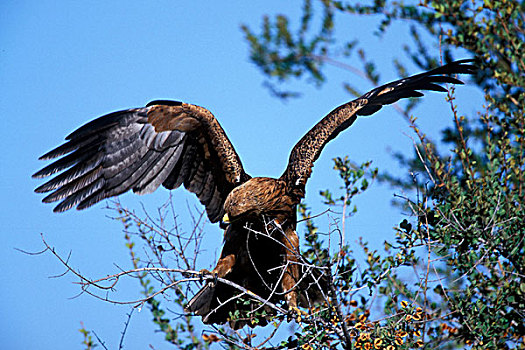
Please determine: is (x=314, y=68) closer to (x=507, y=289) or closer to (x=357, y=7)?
(x=357, y=7)

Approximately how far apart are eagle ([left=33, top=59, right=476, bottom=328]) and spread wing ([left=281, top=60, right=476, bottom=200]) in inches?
0.4

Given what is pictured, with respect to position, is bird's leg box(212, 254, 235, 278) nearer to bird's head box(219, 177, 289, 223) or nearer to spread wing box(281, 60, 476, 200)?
bird's head box(219, 177, 289, 223)

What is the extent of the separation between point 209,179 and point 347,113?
4.61ft

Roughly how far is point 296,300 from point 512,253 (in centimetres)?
174

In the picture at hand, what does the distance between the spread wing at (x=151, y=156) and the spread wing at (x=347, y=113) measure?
1.55 feet

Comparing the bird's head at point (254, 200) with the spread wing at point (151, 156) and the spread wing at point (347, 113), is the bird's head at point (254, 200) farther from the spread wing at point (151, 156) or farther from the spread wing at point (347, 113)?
the spread wing at point (151, 156)

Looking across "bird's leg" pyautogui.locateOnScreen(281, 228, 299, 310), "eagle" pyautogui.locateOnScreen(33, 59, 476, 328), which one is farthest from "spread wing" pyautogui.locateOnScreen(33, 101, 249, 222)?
"bird's leg" pyautogui.locateOnScreen(281, 228, 299, 310)

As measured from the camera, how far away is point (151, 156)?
Result: 16.6ft

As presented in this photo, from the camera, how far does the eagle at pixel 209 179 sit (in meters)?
4.67

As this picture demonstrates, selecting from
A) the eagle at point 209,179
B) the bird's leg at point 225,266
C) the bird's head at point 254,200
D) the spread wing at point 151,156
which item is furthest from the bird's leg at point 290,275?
the spread wing at point 151,156

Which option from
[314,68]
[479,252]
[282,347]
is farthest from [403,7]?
[282,347]

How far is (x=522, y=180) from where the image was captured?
14.0 feet

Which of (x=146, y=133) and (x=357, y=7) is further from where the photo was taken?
(x=357, y=7)

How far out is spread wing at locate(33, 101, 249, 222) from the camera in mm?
4781
